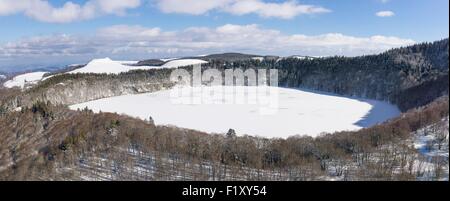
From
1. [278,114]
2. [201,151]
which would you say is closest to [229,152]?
[201,151]

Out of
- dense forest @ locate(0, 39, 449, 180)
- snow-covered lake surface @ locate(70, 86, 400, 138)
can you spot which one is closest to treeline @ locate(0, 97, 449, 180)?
dense forest @ locate(0, 39, 449, 180)

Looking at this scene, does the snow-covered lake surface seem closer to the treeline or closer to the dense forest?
the dense forest

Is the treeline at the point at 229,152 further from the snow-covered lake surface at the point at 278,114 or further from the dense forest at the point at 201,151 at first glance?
the snow-covered lake surface at the point at 278,114

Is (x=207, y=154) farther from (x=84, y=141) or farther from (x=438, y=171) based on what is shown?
(x=438, y=171)

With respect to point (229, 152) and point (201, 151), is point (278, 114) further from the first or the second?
point (229, 152)
